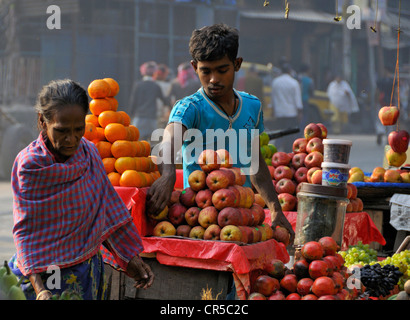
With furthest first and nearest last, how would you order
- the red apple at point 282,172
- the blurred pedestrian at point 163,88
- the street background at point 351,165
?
the blurred pedestrian at point 163,88 → the street background at point 351,165 → the red apple at point 282,172

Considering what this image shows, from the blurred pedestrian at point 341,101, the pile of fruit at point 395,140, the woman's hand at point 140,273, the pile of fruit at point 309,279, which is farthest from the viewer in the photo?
the blurred pedestrian at point 341,101

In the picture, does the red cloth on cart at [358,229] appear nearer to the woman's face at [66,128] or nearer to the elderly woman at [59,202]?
the elderly woman at [59,202]

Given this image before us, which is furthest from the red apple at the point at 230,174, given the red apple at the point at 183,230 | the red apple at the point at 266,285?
the red apple at the point at 266,285

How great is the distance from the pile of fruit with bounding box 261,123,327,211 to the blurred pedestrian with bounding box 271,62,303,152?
22.8ft

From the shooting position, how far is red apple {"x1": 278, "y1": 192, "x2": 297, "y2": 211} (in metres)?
5.11

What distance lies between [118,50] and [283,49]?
198 inches

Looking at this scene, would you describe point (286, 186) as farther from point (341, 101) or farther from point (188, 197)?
point (341, 101)

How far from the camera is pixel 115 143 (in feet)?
13.5

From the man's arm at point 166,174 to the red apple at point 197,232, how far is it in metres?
0.22

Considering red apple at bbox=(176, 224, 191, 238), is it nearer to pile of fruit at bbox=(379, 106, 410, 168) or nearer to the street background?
pile of fruit at bbox=(379, 106, 410, 168)

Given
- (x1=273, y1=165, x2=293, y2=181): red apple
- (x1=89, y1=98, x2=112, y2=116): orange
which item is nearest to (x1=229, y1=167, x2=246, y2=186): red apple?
(x1=89, y1=98, x2=112, y2=116): orange

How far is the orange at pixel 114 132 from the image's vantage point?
4.12 m

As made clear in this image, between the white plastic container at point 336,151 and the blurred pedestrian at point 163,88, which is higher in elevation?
the blurred pedestrian at point 163,88

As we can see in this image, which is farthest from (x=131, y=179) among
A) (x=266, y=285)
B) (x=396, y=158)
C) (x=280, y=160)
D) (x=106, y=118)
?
(x=396, y=158)
